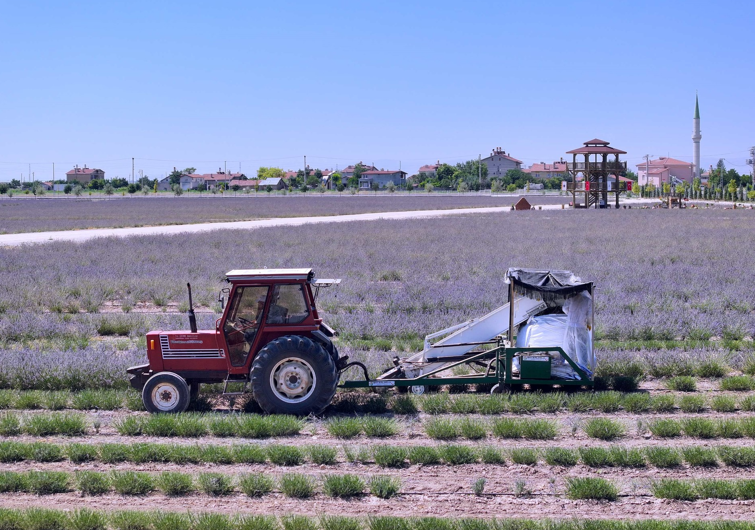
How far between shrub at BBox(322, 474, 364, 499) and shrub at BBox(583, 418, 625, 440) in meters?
2.81

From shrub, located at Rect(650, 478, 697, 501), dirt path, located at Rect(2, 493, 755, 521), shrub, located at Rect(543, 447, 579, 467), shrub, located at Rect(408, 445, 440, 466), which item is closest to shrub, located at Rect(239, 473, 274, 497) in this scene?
dirt path, located at Rect(2, 493, 755, 521)

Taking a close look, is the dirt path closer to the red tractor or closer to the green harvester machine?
the red tractor

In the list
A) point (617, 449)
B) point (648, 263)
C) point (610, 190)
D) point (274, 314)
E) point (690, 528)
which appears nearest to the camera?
point (690, 528)

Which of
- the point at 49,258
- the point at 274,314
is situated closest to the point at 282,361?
the point at 274,314

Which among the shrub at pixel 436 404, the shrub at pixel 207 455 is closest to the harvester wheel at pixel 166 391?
the shrub at pixel 207 455

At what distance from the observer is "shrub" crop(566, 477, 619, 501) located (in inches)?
254

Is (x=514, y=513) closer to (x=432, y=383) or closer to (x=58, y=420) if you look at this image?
(x=432, y=383)

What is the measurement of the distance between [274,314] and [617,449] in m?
4.15

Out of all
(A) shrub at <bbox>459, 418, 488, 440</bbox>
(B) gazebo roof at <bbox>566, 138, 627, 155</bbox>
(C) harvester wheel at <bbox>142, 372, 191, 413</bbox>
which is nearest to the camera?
(A) shrub at <bbox>459, 418, 488, 440</bbox>

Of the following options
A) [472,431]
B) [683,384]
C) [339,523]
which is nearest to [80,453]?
[339,523]

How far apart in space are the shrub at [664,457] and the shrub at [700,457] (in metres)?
0.09

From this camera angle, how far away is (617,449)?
731 centimetres

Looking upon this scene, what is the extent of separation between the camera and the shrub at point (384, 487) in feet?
21.5

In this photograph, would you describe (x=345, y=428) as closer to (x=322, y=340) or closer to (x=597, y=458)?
(x=322, y=340)
